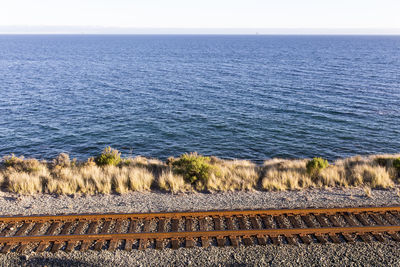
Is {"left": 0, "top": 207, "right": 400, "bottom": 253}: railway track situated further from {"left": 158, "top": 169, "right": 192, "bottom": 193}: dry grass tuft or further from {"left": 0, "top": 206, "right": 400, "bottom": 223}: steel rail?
{"left": 158, "top": 169, "right": 192, "bottom": 193}: dry grass tuft

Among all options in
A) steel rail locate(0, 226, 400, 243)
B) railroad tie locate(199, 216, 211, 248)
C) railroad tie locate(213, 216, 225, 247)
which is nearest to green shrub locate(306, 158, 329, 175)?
steel rail locate(0, 226, 400, 243)

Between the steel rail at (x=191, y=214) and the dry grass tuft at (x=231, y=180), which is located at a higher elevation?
the steel rail at (x=191, y=214)

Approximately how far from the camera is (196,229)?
9047 millimetres

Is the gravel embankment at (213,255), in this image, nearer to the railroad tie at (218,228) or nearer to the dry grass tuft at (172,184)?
the railroad tie at (218,228)

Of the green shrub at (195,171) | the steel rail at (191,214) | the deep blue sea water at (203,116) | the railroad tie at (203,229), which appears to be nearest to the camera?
the railroad tie at (203,229)

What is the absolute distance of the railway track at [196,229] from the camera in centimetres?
838

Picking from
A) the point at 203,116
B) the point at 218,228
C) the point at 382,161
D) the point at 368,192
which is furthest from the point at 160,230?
the point at 203,116

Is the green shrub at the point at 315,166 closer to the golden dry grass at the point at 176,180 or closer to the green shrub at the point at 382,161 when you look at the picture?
the golden dry grass at the point at 176,180

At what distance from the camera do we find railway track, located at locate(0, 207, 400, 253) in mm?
8383

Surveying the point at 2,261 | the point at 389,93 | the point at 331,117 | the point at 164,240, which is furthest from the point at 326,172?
the point at 389,93

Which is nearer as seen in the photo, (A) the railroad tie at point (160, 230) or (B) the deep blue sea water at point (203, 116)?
(A) the railroad tie at point (160, 230)

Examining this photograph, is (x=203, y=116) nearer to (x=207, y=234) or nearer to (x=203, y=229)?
(x=203, y=229)


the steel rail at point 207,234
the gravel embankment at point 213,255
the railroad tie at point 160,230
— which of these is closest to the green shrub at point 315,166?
the gravel embankment at point 213,255

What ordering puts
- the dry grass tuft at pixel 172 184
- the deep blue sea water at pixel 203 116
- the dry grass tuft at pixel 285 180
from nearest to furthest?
1. the dry grass tuft at pixel 172 184
2. the dry grass tuft at pixel 285 180
3. the deep blue sea water at pixel 203 116
